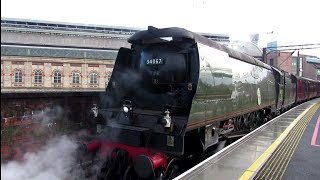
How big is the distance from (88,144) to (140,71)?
1.97 meters

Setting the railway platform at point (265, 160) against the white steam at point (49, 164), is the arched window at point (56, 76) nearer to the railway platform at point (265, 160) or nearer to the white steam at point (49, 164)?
the railway platform at point (265, 160)

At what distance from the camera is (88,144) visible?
586 centimetres

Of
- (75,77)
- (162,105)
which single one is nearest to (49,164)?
(162,105)

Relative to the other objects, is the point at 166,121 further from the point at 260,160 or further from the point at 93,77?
the point at 93,77

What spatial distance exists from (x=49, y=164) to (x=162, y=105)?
2.52 metres

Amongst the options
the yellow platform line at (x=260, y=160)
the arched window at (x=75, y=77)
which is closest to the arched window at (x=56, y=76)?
the arched window at (x=75, y=77)

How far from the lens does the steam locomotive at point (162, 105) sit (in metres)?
5.28

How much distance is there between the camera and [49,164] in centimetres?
579

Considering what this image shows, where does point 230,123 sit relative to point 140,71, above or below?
below

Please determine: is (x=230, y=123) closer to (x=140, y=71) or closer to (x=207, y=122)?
(x=207, y=122)

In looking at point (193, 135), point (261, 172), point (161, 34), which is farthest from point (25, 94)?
point (261, 172)

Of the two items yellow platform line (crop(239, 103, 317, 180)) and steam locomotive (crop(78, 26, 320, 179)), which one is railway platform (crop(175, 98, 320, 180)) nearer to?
yellow platform line (crop(239, 103, 317, 180))

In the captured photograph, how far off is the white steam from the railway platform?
254cm

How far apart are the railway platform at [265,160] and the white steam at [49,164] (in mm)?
2541
